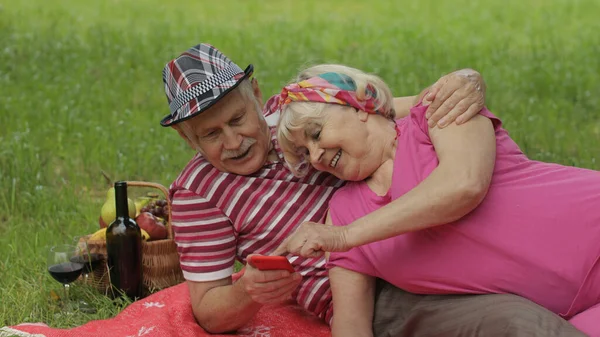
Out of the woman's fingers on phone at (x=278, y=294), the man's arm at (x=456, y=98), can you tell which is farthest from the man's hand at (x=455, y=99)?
the woman's fingers on phone at (x=278, y=294)

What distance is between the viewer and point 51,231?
543 centimetres

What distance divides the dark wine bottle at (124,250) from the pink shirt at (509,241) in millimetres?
1497

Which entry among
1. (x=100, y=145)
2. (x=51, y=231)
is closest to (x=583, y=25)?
(x=100, y=145)

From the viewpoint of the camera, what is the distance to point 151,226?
4.82 meters

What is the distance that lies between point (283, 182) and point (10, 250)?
2.14m

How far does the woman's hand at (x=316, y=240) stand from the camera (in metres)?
3.09

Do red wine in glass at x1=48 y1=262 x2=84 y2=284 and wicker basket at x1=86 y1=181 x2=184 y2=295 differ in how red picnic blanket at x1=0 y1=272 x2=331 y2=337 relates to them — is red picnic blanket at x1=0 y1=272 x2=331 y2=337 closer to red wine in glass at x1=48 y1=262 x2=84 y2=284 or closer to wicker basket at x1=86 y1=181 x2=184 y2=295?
red wine in glass at x1=48 y1=262 x2=84 y2=284

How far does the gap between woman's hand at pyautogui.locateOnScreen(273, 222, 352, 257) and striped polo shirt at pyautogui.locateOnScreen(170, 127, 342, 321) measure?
0.61 metres

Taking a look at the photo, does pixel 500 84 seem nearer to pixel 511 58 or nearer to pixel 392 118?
pixel 511 58

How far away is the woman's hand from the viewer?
309cm

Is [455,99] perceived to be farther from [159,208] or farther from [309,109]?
[159,208]

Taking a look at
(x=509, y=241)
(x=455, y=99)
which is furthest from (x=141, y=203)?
(x=509, y=241)

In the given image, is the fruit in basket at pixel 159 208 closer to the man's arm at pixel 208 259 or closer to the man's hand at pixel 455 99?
the man's arm at pixel 208 259

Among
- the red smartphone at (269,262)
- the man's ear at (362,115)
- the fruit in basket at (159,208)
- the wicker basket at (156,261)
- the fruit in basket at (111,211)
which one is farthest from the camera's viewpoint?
the fruit in basket at (159,208)
